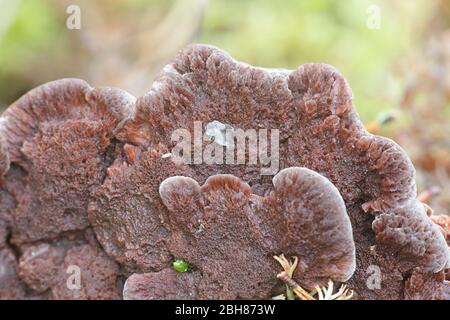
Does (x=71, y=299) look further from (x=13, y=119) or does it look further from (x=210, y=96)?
(x=210, y=96)

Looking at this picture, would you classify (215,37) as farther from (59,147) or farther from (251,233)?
(251,233)

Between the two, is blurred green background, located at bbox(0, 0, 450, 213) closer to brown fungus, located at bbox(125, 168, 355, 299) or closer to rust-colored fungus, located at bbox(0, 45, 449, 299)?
rust-colored fungus, located at bbox(0, 45, 449, 299)

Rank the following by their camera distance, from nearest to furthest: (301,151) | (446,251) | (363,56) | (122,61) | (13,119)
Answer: (446,251), (301,151), (13,119), (363,56), (122,61)

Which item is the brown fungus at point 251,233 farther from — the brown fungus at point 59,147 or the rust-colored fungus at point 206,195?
the brown fungus at point 59,147

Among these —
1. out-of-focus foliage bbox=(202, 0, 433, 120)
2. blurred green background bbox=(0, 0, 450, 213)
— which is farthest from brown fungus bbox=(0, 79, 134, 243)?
out-of-focus foliage bbox=(202, 0, 433, 120)

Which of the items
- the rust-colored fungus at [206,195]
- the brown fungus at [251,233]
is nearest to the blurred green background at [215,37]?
the rust-colored fungus at [206,195]

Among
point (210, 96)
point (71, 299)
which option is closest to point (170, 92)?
point (210, 96)
